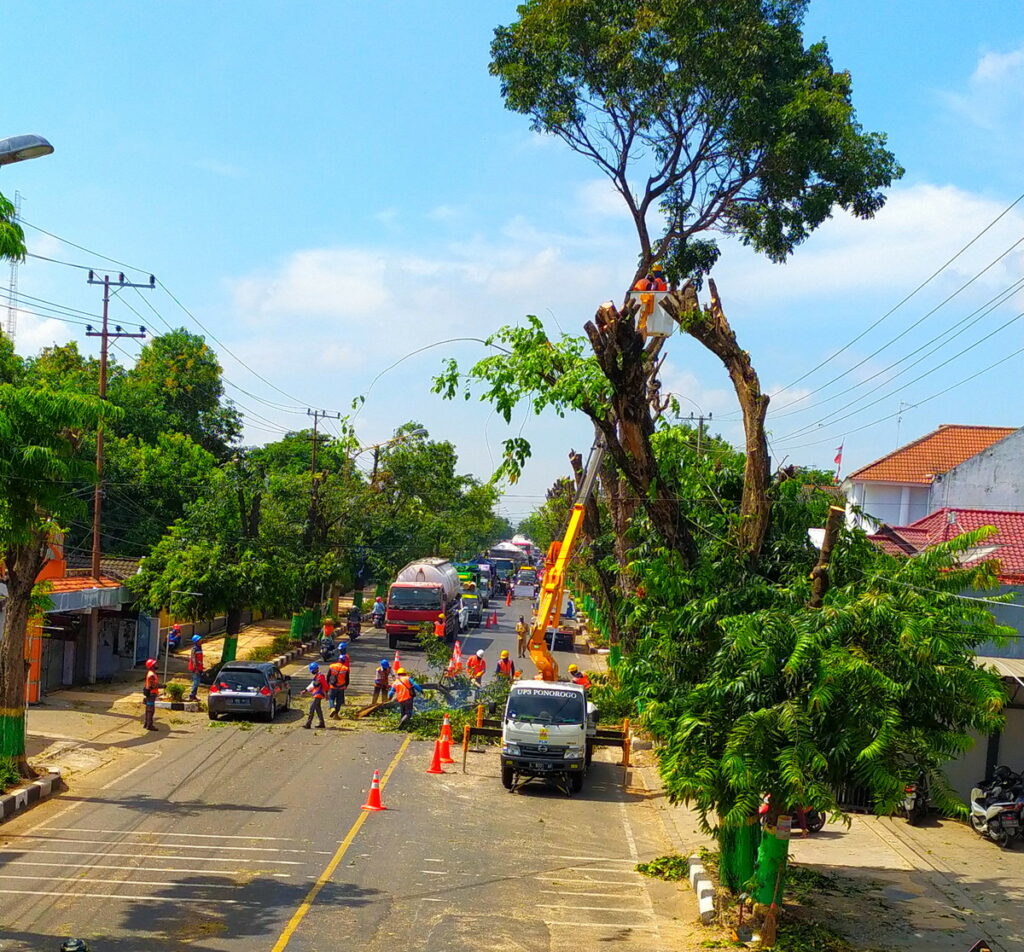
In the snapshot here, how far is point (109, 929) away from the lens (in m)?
Answer: 11.1

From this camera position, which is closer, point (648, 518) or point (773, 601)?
point (773, 601)

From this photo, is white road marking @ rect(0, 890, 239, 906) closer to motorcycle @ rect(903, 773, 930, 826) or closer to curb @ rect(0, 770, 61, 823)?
curb @ rect(0, 770, 61, 823)

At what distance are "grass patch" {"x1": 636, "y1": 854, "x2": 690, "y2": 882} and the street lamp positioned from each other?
11845 millimetres

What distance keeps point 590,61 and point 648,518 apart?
15.0m

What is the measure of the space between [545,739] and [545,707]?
2.64 ft

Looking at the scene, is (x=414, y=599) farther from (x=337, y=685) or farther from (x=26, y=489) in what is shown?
(x=26, y=489)

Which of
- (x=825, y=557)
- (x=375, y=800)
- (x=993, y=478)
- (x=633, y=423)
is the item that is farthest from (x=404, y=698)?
(x=993, y=478)

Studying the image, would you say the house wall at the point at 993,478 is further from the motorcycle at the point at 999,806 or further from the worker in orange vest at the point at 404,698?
the worker in orange vest at the point at 404,698

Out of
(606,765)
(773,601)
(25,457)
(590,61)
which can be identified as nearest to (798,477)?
(773,601)

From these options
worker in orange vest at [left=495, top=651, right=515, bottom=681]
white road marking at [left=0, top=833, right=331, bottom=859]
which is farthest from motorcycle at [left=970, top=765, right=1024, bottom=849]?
worker in orange vest at [left=495, top=651, right=515, bottom=681]

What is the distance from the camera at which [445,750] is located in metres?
22.6

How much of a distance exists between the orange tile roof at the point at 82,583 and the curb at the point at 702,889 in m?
19.1

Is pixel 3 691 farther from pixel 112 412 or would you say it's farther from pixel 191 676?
pixel 191 676

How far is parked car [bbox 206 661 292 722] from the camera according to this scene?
26.4 metres
